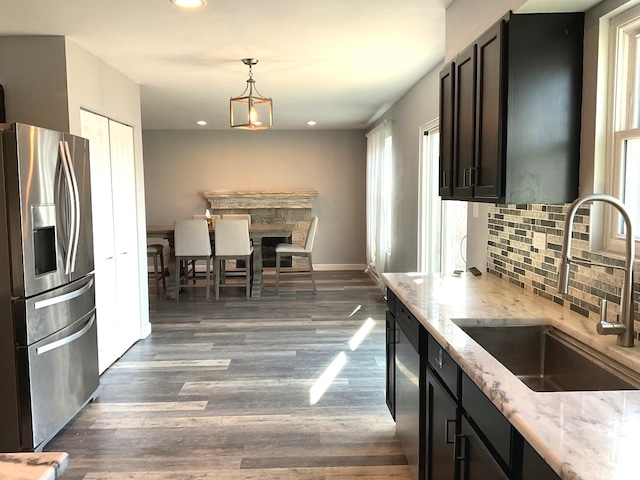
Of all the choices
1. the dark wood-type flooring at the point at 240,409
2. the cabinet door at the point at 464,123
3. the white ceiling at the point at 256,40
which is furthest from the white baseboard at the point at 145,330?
the cabinet door at the point at 464,123

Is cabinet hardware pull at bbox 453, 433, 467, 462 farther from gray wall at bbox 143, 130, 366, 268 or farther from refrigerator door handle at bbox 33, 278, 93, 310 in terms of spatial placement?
gray wall at bbox 143, 130, 366, 268

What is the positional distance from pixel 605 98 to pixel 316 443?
2118 mm

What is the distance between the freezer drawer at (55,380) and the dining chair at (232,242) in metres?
3.11

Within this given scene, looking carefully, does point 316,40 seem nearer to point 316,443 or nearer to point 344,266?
point 316,443

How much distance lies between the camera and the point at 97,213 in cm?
357

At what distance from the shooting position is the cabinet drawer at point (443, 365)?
162cm

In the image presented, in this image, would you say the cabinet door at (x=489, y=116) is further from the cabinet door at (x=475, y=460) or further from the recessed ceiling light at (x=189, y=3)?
the recessed ceiling light at (x=189, y=3)

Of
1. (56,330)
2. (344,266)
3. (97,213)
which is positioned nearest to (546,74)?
(56,330)

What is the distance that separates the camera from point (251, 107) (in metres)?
3.89

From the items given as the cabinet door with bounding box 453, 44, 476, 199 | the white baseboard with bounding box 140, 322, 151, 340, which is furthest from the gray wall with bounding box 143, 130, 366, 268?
the cabinet door with bounding box 453, 44, 476, 199

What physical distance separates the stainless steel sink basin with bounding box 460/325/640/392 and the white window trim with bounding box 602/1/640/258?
392 millimetres

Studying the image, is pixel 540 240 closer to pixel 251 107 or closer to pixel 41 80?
pixel 251 107

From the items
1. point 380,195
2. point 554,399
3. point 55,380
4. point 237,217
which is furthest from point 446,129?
point 237,217

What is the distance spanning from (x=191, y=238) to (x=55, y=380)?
11.8 feet
